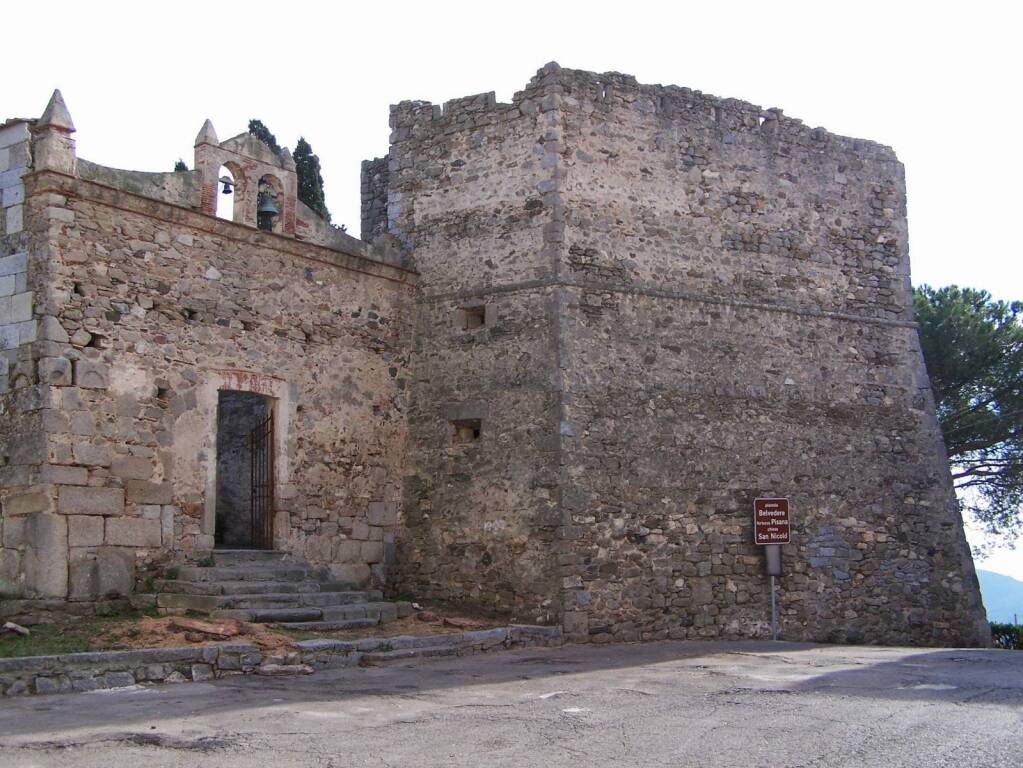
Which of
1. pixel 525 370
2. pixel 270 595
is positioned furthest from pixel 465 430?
pixel 270 595

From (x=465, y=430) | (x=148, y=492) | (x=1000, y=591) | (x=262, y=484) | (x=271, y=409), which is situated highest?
(x=271, y=409)

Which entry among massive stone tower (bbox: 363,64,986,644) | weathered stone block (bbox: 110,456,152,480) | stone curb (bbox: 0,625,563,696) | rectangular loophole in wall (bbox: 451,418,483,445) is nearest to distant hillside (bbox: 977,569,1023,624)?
massive stone tower (bbox: 363,64,986,644)

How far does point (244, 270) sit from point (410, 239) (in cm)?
263

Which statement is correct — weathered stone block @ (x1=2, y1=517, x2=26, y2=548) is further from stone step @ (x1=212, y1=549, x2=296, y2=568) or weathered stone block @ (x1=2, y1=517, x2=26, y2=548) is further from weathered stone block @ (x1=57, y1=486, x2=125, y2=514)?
stone step @ (x1=212, y1=549, x2=296, y2=568)

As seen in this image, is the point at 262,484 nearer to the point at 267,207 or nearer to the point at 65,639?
the point at 267,207

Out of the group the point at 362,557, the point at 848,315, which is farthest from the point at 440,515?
the point at 848,315

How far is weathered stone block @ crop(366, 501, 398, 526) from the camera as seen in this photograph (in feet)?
47.3

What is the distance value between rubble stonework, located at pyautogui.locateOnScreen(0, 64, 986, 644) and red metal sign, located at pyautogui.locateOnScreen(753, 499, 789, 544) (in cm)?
16

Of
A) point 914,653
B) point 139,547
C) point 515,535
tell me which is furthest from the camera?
point 515,535

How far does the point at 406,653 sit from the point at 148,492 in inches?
125

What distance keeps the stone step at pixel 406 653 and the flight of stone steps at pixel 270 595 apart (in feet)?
3.00

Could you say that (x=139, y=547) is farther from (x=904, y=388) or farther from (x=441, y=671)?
(x=904, y=388)

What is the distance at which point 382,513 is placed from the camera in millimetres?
14523

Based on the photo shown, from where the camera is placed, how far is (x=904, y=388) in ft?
54.5
